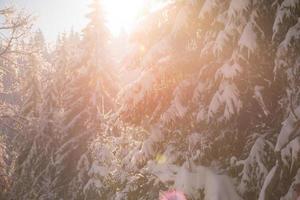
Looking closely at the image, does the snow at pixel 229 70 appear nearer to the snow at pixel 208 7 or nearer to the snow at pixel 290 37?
the snow at pixel 290 37

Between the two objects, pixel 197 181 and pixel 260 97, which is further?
pixel 197 181

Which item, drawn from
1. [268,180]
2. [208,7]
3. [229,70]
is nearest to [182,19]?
[208,7]

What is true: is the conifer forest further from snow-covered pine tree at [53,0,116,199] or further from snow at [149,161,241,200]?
snow-covered pine tree at [53,0,116,199]

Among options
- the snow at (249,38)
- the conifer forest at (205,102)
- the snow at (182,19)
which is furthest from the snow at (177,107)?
the snow at (249,38)

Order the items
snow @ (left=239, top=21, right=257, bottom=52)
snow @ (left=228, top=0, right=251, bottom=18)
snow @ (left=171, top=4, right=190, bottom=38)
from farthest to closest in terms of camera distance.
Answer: snow @ (left=171, top=4, right=190, bottom=38) → snow @ (left=228, top=0, right=251, bottom=18) → snow @ (left=239, top=21, right=257, bottom=52)

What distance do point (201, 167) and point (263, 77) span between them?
2.31 metres

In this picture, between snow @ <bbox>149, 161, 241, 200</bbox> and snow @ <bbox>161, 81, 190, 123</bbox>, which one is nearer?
snow @ <bbox>149, 161, 241, 200</bbox>

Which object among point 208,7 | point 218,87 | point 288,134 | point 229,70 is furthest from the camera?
point 218,87

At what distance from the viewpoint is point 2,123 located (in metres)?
12.7

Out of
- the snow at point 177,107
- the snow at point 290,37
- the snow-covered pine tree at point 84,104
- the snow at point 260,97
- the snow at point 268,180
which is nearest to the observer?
the snow at point 290,37

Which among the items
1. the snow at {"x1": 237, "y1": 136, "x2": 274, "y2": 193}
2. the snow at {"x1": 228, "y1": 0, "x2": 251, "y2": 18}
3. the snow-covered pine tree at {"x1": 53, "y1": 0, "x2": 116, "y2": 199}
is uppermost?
the snow-covered pine tree at {"x1": 53, "y1": 0, "x2": 116, "y2": 199}

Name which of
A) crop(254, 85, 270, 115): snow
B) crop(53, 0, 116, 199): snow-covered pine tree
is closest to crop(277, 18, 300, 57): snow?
crop(254, 85, 270, 115): snow

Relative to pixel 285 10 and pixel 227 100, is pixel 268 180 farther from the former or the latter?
pixel 285 10

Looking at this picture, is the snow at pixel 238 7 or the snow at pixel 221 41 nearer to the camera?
the snow at pixel 238 7
